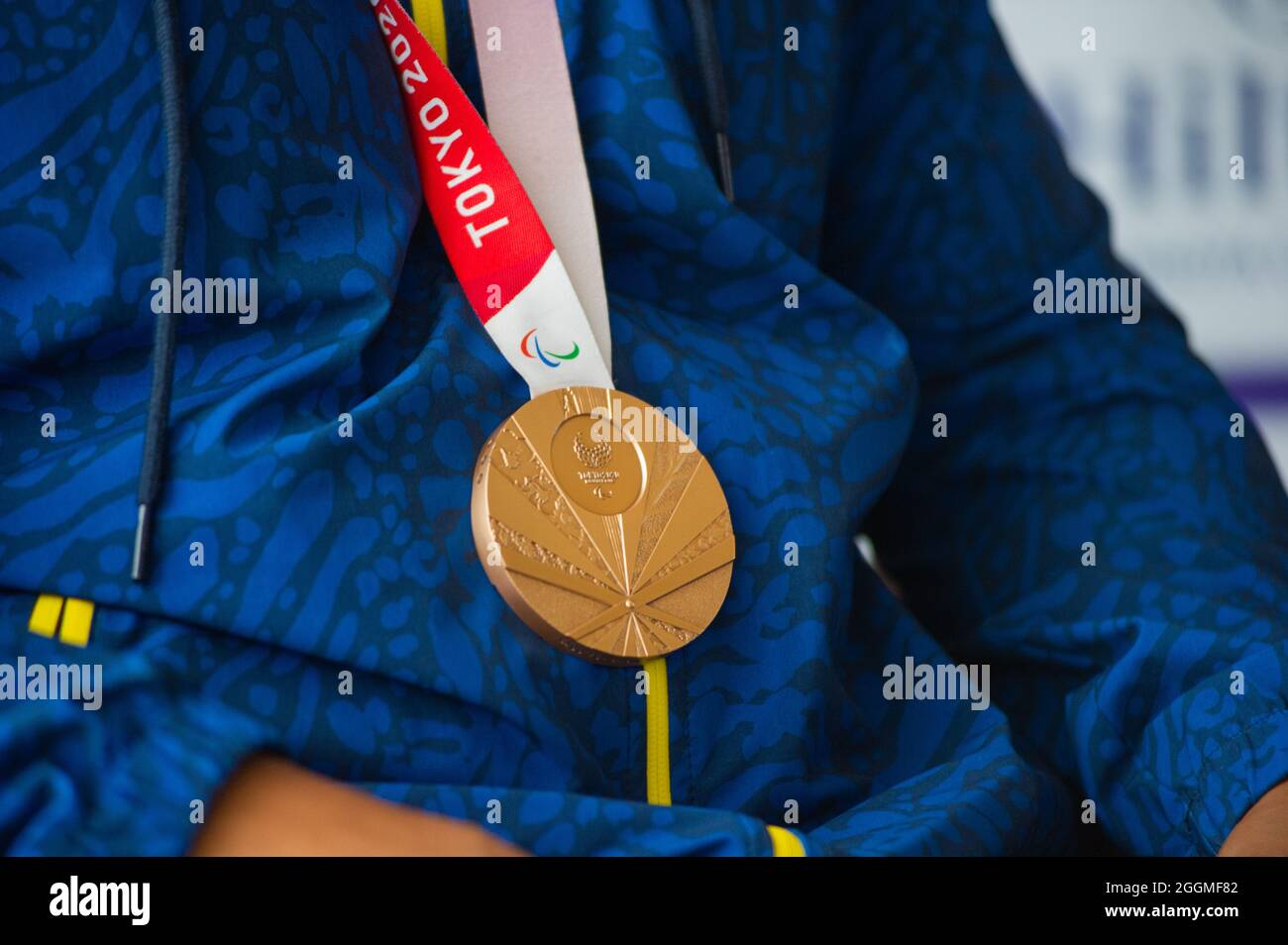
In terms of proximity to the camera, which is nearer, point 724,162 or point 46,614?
point 46,614

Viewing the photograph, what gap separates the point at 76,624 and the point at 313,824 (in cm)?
12

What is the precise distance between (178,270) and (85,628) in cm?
14

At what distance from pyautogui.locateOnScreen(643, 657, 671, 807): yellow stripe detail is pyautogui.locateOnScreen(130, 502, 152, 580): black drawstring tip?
218 mm

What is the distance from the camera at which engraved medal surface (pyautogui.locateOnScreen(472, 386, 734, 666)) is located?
1.74ft

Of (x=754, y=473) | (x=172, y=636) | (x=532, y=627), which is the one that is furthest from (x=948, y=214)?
(x=172, y=636)

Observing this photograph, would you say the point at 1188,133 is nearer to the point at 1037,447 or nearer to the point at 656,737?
the point at 1037,447

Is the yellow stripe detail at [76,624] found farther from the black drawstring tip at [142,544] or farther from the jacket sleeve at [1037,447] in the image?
Answer: the jacket sleeve at [1037,447]

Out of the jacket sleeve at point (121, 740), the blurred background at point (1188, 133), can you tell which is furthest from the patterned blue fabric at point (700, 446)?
the blurred background at point (1188, 133)

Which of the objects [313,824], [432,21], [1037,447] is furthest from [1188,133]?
[313,824]

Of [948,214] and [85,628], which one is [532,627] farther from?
[948,214]

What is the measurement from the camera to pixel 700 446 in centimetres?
59

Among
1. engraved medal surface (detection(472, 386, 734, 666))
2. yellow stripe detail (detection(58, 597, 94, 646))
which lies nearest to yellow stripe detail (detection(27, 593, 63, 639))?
yellow stripe detail (detection(58, 597, 94, 646))

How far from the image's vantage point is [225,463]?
48 centimetres

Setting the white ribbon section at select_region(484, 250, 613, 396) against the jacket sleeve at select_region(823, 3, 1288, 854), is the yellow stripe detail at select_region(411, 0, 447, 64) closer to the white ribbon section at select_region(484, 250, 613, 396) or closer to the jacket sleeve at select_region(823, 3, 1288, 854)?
the white ribbon section at select_region(484, 250, 613, 396)
